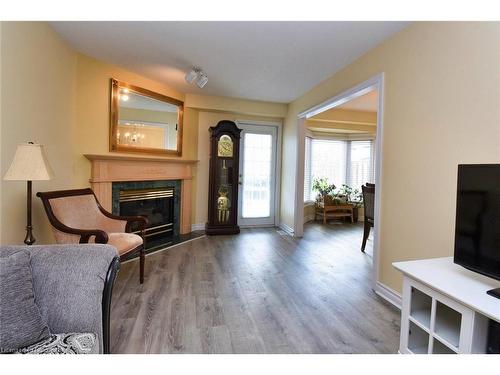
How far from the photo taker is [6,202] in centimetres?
195

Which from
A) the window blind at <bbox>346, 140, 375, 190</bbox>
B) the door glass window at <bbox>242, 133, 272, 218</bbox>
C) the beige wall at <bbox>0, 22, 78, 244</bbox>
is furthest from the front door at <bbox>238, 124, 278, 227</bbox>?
the beige wall at <bbox>0, 22, 78, 244</bbox>

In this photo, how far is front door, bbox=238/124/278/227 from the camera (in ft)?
16.2

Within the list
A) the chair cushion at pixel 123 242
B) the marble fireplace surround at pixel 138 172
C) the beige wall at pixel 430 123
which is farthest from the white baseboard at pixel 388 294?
the marble fireplace surround at pixel 138 172

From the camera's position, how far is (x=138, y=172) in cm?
367

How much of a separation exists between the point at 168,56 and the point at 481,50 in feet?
9.00

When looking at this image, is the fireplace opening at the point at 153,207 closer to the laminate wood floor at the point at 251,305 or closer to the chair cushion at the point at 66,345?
the laminate wood floor at the point at 251,305

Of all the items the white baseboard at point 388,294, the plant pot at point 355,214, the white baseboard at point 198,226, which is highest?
the plant pot at point 355,214

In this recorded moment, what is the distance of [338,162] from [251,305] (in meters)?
4.82

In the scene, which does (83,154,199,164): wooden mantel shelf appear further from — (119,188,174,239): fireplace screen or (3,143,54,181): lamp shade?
(3,143,54,181): lamp shade

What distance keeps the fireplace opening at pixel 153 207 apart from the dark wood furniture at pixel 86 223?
88 cm

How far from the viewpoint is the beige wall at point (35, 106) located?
1.91m

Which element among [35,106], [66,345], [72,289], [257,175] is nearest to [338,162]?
[257,175]

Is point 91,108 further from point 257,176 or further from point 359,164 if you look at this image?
point 359,164
